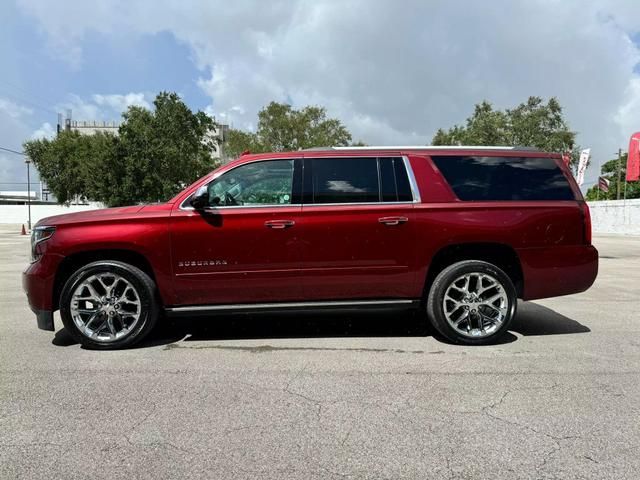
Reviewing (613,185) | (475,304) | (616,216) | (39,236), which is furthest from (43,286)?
(613,185)

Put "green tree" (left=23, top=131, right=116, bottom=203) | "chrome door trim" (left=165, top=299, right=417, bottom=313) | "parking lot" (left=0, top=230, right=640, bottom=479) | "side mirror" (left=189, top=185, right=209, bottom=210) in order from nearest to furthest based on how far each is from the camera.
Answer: "parking lot" (left=0, top=230, right=640, bottom=479) < "side mirror" (left=189, top=185, right=209, bottom=210) < "chrome door trim" (left=165, top=299, right=417, bottom=313) < "green tree" (left=23, top=131, right=116, bottom=203)

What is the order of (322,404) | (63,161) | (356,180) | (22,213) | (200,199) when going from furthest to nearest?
1. (22,213)
2. (63,161)
3. (356,180)
4. (200,199)
5. (322,404)

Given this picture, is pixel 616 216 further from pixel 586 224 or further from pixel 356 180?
pixel 356 180

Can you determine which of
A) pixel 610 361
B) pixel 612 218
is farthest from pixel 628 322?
pixel 612 218

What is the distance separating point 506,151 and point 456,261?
4.09 feet

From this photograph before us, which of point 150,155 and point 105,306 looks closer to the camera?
point 105,306

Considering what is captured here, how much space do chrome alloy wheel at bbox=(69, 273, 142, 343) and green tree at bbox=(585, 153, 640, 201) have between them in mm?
60573

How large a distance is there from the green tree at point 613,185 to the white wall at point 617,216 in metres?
19.9

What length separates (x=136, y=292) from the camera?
492cm

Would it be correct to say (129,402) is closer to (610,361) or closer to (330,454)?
(330,454)

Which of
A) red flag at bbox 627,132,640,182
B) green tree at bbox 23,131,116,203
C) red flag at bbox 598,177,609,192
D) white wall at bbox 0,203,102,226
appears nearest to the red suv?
red flag at bbox 627,132,640,182

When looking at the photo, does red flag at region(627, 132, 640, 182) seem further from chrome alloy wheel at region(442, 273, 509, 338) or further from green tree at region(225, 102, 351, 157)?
chrome alloy wheel at region(442, 273, 509, 338)

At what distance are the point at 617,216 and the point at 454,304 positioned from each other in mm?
37147

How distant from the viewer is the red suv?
16.0ft
